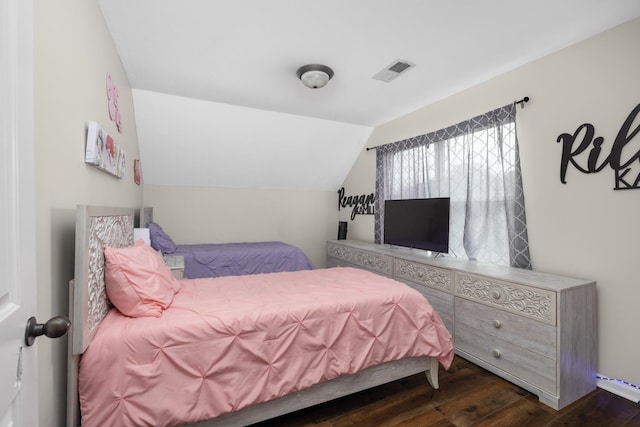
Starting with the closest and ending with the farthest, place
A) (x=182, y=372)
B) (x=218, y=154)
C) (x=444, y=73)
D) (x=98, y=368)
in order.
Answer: (x=98, y=368)
(x=182, y=372)
(x=444, y=73)
(x=218, y=154)

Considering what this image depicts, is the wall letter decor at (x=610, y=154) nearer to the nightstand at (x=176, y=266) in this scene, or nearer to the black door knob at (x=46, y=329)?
the black door knob at (x=46, y=329)

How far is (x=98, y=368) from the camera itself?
1.27 metres

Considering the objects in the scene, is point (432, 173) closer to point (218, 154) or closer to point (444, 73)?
point (444, 73)

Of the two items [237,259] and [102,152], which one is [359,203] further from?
[102,152]

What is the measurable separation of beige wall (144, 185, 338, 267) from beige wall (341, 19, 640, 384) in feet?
10.5

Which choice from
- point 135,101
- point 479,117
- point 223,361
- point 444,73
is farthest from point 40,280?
point 479,117

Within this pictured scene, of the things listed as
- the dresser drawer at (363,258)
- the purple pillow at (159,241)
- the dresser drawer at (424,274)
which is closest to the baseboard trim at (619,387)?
the dresser drawer at (424,274)

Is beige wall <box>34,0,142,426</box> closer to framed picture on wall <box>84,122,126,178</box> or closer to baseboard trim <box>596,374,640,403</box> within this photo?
framed picture on wall <box>84,122,126,178</box>

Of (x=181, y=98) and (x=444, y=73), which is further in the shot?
(x=181, y=98)

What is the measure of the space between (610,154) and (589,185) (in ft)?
0.76

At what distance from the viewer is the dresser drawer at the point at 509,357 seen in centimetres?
192

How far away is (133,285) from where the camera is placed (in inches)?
60.9

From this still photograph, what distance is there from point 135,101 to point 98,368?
289 centimetres

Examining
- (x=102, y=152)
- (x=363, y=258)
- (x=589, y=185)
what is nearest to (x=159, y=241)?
(x=102, y=152)
